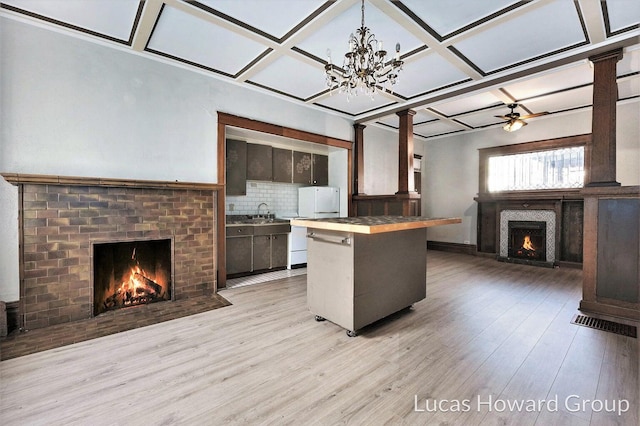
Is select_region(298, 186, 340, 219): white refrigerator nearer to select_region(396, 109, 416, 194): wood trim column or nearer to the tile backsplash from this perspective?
the tile backsplash

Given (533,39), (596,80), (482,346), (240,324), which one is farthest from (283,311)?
(596,80)

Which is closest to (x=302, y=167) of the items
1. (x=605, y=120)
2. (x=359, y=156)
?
(x=359, y=156)

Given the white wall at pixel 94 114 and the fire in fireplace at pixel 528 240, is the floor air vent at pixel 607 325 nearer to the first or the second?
the fire in fireplace at pixel 528 240

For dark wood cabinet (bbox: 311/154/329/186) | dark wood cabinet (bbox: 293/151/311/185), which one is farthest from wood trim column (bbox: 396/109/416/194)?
dark wood cabinet (bbox: 293/151/311/185)

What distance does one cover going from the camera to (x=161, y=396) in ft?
5.45

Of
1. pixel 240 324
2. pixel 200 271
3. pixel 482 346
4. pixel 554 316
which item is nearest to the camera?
pixel 482 346

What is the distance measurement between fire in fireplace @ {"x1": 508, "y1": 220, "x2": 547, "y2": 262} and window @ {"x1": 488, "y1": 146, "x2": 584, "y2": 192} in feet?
2.77

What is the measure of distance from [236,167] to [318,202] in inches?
65.2

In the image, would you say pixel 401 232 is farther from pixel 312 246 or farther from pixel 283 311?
pixel 283 311

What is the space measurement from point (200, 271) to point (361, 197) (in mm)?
3289

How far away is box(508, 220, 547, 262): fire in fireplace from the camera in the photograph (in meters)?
5.45

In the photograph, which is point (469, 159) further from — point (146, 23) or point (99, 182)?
point (99, 182)

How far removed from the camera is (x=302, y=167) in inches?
215

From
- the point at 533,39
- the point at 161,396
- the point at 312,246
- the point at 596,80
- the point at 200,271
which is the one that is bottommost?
the point at 161,396
